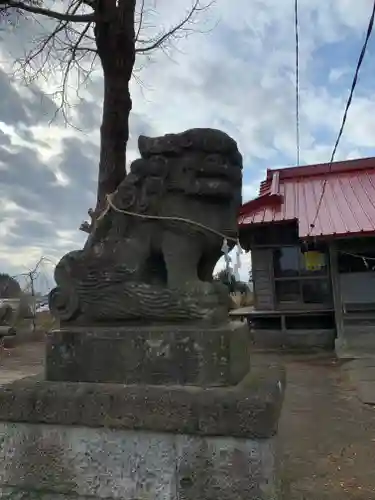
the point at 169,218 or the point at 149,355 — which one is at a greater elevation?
the point at 169,218

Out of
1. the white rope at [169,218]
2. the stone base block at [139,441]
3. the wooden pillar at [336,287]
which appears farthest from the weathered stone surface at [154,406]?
the wooden pillar at [336,287]

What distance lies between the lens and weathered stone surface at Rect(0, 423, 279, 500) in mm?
2123

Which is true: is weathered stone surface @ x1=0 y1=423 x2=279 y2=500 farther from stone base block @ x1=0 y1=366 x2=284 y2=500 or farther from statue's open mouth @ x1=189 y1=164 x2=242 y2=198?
statue's open mouth @ x1=189 y1=164 x2=242 y2=198

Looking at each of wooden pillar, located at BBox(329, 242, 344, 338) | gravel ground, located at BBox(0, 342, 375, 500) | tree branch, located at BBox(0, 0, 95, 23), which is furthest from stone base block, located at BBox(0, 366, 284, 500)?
wooden pillar, located at BBox(329, 242, 344, 338)

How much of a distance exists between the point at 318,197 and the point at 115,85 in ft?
19.7

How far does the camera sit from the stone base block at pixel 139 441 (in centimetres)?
212

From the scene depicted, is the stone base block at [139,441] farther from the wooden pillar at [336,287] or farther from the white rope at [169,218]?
the wooden pillar at [336,287]

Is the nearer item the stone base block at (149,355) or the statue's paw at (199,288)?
the stone base block at (149,355)

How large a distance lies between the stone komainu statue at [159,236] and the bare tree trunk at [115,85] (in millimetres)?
4207

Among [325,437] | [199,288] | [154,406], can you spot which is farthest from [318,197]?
[154,406]

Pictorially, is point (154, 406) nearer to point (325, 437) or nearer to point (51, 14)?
point (325, 437)

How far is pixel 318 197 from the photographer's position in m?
11.2

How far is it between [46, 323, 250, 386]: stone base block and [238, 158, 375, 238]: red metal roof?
23.2 ft

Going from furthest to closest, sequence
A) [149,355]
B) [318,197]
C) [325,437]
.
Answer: [318,197] < [325,437] < [149,355]
